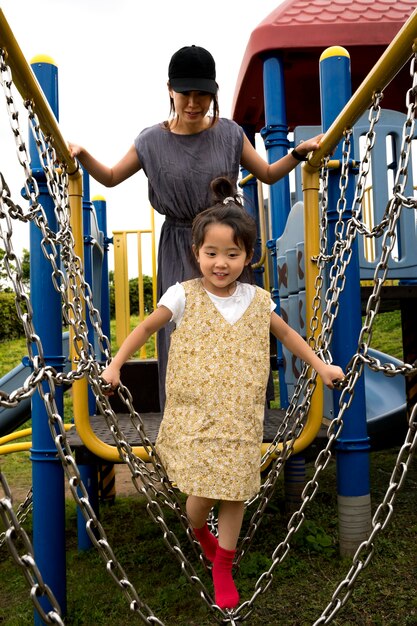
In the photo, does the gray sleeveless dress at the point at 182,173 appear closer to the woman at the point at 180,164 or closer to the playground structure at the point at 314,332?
the woman at the point at 180,164

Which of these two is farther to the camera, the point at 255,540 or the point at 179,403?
the point at 255,540

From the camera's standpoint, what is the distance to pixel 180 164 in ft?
7.29

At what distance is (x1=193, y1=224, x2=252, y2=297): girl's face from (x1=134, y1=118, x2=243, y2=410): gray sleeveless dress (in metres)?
0.37

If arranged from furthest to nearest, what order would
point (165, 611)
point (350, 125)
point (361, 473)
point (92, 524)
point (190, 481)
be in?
point (361, 473) → point (165, 611) → point (350, 125) → point (190, 481) → point (92, 524)

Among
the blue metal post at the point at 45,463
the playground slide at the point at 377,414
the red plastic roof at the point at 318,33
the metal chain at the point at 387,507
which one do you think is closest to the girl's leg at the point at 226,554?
the metal chain at the point at 387,507

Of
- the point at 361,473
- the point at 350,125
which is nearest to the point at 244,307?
the point at 350,125

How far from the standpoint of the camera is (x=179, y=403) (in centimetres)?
177

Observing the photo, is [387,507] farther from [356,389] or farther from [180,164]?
[180,164]

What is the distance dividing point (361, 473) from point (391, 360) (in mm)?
2903

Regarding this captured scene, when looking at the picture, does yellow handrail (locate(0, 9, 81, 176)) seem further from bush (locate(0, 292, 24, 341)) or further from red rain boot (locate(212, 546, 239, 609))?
bush (locate(0, 292, 24, 341))

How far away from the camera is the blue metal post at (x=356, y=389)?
248cm

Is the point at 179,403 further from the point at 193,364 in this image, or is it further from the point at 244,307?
the point at 244,307

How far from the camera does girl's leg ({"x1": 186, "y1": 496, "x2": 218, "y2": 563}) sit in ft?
5.92

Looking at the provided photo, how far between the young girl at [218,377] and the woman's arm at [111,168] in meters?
0.60
